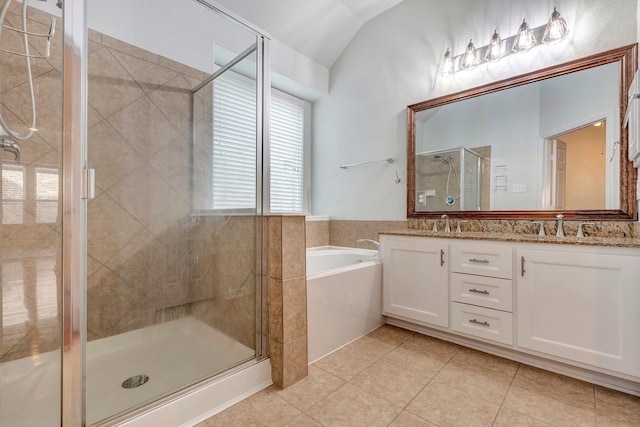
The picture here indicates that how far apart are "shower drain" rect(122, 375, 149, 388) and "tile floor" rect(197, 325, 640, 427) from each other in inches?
15.0

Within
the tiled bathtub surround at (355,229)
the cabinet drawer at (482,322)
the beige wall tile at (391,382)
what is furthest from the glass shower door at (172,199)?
the tiled bathtub surround at (355,229)

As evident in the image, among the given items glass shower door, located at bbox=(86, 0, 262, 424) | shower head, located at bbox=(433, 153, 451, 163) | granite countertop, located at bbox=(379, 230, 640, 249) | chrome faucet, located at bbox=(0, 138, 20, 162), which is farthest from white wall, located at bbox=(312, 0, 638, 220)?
chrome faucet, located at bbox=(0, 138, 20, 162)

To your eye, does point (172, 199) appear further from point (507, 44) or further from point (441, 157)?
point (507, 44)

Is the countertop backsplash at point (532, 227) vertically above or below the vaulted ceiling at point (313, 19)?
below

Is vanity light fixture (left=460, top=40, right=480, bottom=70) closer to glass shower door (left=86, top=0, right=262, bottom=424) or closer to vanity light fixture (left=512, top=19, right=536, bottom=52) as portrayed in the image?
vanity light fixture (left=512, top=19, right=536, bottom=52)

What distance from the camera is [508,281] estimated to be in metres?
1.76

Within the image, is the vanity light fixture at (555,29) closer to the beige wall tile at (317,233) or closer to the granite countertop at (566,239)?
the granite countertop at (566,239)

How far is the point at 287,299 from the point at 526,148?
1.97 metres

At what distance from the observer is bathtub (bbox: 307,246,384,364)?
5.93 feet

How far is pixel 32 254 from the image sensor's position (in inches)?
48.7

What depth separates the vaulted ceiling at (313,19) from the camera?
251cm

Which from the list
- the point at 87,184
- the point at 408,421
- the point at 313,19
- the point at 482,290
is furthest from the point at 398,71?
the point at 408,421

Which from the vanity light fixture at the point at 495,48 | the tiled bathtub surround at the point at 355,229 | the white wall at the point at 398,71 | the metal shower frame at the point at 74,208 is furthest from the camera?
the tiled bathtub surround at the point at 355,229

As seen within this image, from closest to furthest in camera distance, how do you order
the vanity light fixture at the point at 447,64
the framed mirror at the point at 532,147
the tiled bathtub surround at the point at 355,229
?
the framed mirror at the point at 532,147, the vanity light fixture at the point at 447,64, the tiled bathtub surround at the point at 355,229
